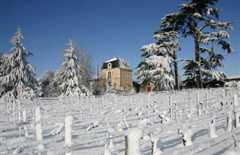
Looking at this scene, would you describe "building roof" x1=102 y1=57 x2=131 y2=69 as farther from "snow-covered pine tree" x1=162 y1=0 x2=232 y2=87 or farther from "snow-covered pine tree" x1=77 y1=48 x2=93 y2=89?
"snow-covered pine tree" x1=162 y1=0 x2=232 y2=87

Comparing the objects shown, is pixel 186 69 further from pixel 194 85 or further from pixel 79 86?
pixel 79 86

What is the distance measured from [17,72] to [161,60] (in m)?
15.7

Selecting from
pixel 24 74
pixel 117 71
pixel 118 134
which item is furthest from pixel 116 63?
pixel 118 134

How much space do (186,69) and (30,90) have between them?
1682cm

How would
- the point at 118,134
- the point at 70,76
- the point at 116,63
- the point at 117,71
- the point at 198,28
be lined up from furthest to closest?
the point at 116,63, the point at 117,71, the point at 70,76, the point at 198,28, the point at 118,134

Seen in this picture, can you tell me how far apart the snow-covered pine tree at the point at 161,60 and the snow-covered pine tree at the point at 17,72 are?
497 inches

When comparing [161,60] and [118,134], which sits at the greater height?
[161,60]

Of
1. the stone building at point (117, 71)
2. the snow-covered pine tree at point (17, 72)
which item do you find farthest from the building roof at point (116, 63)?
the snow-covered pine tree at point (17, 72)

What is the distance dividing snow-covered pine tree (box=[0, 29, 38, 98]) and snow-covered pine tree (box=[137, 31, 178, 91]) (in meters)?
12.6

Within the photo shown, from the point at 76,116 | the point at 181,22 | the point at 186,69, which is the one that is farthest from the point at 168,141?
the point at 181,22

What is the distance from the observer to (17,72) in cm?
2983

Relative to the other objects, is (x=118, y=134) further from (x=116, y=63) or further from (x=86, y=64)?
(x=116, y=63)

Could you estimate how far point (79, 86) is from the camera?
35.4m

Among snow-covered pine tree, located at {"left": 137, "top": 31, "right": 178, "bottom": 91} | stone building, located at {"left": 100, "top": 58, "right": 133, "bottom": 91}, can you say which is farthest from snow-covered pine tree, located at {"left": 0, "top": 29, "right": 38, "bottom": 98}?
stone building, located at {"left": 100, "top": 58, "right": 133, "bottom": 91}
